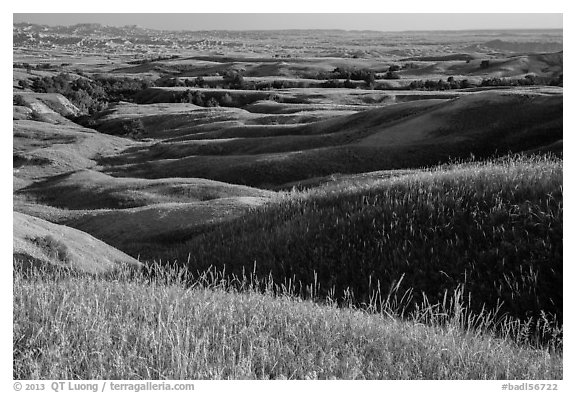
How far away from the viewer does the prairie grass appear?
19.5 ft

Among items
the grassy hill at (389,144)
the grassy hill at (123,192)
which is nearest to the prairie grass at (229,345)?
the grassy hill at (123,192)

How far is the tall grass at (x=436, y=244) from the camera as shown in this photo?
36.8 ft

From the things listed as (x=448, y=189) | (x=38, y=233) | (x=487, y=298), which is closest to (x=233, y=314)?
(x=487, y=298)

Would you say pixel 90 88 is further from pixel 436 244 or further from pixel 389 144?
pixel 436 244

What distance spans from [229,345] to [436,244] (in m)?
7.09

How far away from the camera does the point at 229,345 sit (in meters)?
6.57

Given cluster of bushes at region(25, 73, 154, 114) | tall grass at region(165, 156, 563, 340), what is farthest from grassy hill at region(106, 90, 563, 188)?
cluster of bushes at region(25, 73, 154, 114)

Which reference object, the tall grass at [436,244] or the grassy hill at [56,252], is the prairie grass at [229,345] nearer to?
the tall grass at [436,244]

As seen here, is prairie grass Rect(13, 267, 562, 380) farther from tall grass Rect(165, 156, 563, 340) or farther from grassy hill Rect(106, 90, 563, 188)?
grassy hill Rect(106, 90, 563, 188)

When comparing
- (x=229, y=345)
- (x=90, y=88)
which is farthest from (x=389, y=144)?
(x=90, y=88)

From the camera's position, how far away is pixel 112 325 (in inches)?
271

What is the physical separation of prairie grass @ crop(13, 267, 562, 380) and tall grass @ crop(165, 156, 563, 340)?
2.40 meters

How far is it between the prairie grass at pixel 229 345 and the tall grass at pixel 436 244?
2395 millimetres

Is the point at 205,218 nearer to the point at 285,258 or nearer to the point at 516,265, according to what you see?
the point at 285,258
